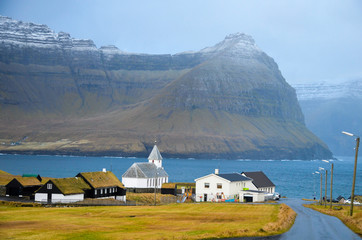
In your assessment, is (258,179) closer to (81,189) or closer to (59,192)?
(81,189)

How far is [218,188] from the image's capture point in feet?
367

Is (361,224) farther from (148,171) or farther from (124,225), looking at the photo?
(148,171)

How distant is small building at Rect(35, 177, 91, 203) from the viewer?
93.1 m

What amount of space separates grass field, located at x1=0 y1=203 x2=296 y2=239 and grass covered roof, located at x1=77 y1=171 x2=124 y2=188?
72.7ft

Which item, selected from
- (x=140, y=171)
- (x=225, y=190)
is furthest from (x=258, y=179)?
(x=140, y=171)

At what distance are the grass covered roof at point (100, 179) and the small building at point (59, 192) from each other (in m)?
3.97

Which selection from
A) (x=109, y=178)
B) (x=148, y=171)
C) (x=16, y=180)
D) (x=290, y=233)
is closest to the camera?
(x=290, y=233)

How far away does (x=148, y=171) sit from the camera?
12175 centimetres

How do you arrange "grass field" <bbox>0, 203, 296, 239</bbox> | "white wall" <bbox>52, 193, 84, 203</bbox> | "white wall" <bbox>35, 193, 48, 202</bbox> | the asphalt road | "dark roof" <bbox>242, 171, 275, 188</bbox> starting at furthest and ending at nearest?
"dark roof" <bbox>242, 171, 275, 188</bbox>
"white wall" <bbox>35, 193, 48, 202</bbox>
"white wall" <bbox>52, 193, 84, 203</bbox>
"grass field" <bbox>0, 203, 296, 239</bbox>
the asphalt road

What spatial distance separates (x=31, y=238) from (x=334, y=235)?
26.3 meters

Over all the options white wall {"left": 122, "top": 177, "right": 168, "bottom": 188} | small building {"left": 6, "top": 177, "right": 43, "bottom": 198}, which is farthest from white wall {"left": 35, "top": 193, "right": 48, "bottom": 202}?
white wall {"left": 122, "top": 177, "right": 168, "bottom": 188}

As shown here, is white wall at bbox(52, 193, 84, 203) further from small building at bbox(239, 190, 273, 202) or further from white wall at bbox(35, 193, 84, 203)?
small building at bbox(239, 190, 273, 202)

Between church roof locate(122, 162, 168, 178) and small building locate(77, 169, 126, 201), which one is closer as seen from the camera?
small building locate(77, 169, 126, 201)

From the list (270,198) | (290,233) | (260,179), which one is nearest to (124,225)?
(290,233)
